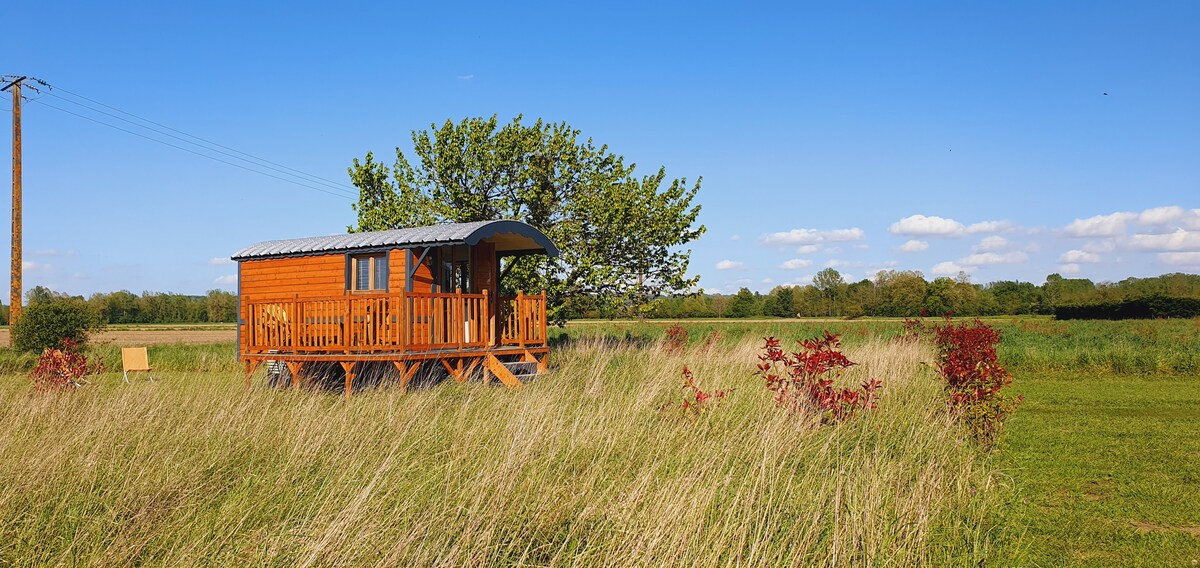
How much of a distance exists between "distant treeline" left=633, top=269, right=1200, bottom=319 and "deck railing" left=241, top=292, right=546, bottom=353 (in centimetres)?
4481

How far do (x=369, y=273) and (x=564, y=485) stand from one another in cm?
1005

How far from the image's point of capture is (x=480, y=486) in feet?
17.2

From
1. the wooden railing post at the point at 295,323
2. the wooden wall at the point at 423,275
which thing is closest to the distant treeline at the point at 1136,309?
the wooden wall at the point at 423,275

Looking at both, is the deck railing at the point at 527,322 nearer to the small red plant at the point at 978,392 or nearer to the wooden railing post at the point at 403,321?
the wooden railing post at the point at 403,321

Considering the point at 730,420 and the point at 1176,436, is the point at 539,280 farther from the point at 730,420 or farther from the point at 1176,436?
the point at 1176,436

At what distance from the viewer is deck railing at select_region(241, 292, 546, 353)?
488 inches

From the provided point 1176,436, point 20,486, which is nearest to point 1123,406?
point 1176,436

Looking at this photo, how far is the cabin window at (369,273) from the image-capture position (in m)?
14.3

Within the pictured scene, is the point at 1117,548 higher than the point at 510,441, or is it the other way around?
the point at 510,441

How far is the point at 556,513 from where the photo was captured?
4906 millimetres

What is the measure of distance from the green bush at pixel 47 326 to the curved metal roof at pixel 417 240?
28.1 feet

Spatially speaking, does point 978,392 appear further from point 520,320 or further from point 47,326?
point 47,326

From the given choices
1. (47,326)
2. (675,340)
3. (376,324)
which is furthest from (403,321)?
(47,326)

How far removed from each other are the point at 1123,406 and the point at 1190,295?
47.0 m
